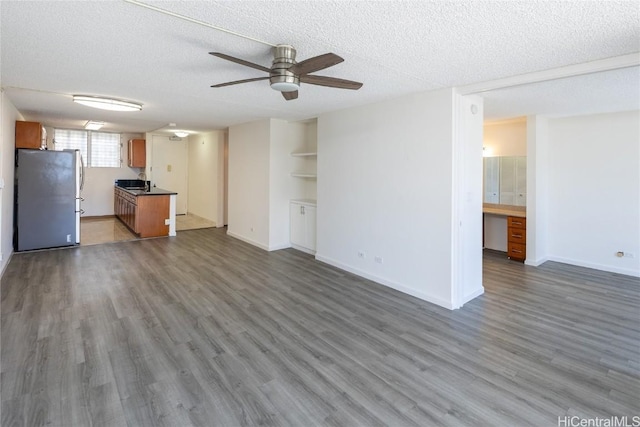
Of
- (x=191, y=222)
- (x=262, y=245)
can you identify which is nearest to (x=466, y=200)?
(x=262, y=245)

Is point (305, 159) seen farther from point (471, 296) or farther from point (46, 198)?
point (46, 198)

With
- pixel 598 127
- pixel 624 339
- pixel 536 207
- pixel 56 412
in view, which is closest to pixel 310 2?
pixel 56 412

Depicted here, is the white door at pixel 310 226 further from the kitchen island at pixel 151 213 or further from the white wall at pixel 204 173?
the white wall at pixel 204 173

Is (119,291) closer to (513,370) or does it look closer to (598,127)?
(513,370)

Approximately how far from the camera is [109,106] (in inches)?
182

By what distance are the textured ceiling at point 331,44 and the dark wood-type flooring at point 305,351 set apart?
2.40 m

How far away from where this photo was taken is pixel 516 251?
5582 millimetres

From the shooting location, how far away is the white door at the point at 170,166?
9.74m

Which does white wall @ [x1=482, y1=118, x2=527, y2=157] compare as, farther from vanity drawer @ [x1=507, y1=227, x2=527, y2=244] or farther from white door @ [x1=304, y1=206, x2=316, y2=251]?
white door @ [x1=304, y1=206, x2=316, y2=251]

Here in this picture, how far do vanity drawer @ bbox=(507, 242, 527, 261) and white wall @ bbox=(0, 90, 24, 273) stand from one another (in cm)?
760

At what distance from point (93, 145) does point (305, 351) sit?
9.29 metres

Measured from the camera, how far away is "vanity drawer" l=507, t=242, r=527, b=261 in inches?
216

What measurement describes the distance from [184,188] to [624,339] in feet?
34.5

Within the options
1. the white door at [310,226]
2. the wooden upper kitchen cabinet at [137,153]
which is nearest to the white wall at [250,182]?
the white door at [310,226]
